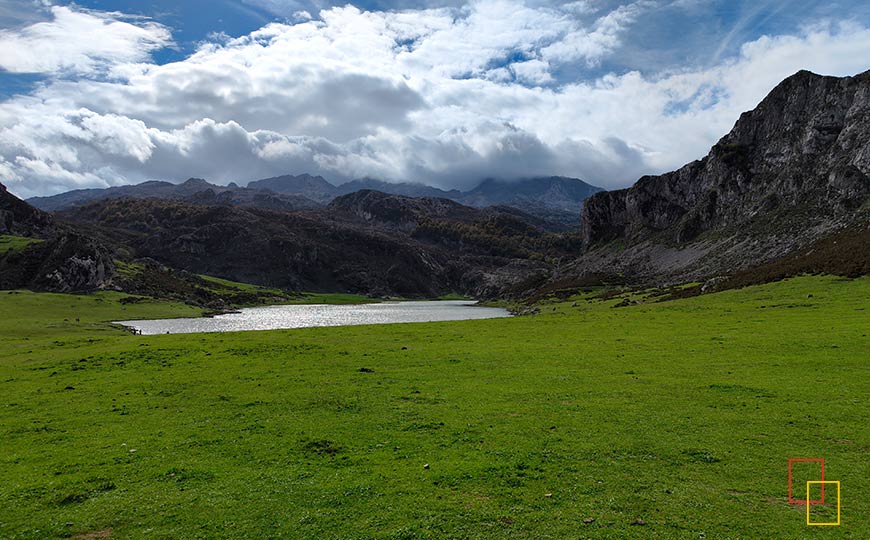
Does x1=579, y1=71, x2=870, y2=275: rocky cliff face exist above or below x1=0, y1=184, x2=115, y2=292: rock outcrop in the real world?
above

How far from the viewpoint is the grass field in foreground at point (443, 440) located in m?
13.4

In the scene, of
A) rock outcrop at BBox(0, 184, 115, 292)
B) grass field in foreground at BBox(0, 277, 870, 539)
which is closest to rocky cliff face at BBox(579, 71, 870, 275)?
grass field in foreground at BBox(0, 277, 870, 539)

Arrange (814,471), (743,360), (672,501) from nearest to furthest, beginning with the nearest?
(672,501) < (814,471) < (743,360)

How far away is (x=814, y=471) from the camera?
15750 mm

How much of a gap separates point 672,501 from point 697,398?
40.1ft

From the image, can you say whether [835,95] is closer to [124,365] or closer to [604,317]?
[604,317]

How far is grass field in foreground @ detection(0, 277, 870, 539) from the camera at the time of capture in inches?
527

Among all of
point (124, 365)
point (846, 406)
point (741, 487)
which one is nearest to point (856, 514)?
point (741, 487)

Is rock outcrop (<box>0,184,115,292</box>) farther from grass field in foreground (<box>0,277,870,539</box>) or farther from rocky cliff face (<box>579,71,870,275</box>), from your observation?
rocky cliff face (<box>579,71,870,275</box>)

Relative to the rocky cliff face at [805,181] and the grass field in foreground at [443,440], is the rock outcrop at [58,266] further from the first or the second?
the rocky cliff face at [805,181]

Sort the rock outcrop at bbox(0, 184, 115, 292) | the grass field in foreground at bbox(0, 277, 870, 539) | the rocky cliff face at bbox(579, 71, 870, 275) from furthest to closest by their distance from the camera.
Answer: the rock outcrop at bbox(0, 184, 115, 292) < the rocky cliff face at bbox(579, 71, 870, 275) < the grass field in foreground at bbox(0, 277, 870, 539)

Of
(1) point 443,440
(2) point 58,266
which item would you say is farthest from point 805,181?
(2) point 58,266

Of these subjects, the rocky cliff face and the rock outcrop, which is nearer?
the rocky cliff face

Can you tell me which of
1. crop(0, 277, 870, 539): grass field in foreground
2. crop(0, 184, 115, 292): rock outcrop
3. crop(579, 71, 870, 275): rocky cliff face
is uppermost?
crop(579, 71, 870, 275): rocky cliff face
